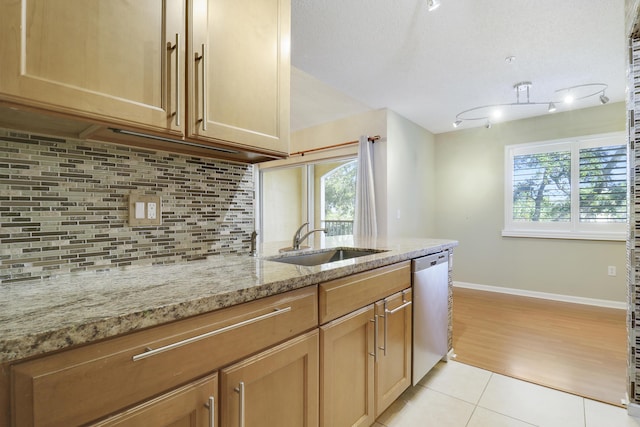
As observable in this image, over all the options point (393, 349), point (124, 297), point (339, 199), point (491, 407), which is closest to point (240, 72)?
point (124, 297)

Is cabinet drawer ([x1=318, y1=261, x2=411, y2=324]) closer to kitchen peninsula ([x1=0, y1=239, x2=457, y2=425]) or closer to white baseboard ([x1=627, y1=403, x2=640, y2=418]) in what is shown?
kitchen peninsula ([x1=0, y1=239, x2=457, y2=425])

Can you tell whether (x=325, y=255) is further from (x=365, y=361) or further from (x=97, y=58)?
(x=97, y=58)

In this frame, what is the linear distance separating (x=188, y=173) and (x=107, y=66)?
56 cm

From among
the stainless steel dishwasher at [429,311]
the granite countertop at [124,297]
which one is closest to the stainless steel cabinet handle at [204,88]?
the granite countertop at [124,297]

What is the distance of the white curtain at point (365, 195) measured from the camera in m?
3.69

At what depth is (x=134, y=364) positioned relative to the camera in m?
0.70

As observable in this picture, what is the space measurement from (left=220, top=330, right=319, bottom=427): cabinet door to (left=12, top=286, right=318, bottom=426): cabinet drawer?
0.05 m

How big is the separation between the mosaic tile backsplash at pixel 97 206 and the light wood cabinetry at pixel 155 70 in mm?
77

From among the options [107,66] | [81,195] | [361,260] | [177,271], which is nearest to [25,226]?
[81,195]

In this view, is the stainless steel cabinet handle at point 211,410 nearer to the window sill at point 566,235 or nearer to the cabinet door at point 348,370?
the cabinet door at point 348,370

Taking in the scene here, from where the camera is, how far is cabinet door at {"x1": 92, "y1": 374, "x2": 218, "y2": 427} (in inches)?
27.3

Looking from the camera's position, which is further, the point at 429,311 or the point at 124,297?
the point at 429,311

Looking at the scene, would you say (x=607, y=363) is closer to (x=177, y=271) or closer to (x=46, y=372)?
(x=177, y=271)

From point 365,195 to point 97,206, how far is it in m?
2.97
